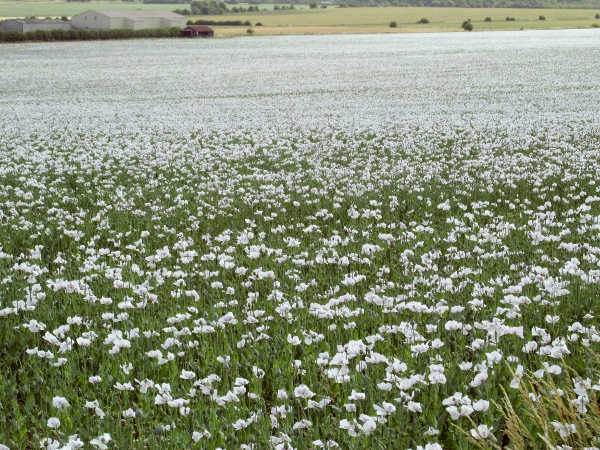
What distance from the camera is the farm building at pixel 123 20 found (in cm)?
11231

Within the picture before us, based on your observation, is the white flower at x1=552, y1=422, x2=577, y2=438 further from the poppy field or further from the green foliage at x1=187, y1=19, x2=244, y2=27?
the green foliage at x1=187, y1=19, x2=244, y2=27

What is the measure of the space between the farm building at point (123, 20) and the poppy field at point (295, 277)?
91.0 m

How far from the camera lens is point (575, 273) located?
22.8 ft

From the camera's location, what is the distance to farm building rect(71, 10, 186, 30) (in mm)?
112312

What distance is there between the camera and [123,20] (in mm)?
112625

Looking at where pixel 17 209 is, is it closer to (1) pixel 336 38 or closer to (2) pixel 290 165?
(2) pixel 290 165

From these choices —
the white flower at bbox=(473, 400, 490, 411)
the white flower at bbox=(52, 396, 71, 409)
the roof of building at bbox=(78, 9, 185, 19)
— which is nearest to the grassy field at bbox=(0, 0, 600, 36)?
the roof of building at bbox=(78, 9, 185, 19)

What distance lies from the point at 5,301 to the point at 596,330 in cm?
556

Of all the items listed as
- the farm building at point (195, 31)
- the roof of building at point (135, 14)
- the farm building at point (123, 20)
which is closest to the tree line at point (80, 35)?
the farm building at point (195, 31)

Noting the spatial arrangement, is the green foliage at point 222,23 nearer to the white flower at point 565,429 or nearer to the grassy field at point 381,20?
the grassy field at point 381,20

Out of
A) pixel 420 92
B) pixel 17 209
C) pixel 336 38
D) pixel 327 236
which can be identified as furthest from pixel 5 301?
pixel 336 38

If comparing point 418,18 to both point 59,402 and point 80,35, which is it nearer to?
point 80,35

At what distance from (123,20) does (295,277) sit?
11293 cm

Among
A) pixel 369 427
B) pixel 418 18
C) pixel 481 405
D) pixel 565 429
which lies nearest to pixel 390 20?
pixel 418 18
